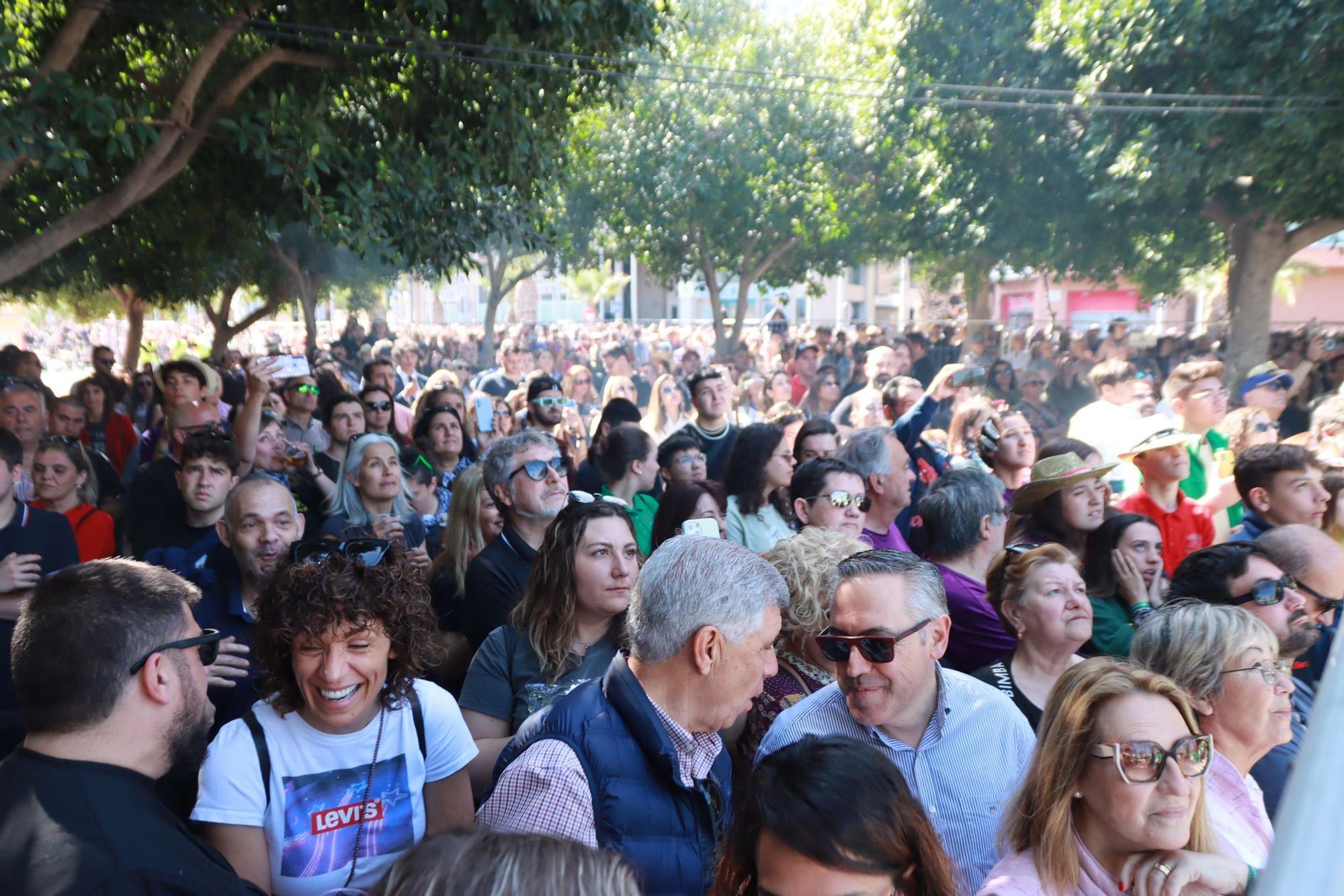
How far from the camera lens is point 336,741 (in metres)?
2.61

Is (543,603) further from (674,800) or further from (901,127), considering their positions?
(901,127)

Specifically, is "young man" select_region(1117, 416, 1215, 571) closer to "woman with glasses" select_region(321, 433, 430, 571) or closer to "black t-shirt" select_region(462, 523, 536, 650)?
"black t-shirt" select_region(462, 523, 536, 650)

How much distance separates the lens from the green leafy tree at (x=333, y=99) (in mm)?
7289

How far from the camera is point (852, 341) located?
63.3ft

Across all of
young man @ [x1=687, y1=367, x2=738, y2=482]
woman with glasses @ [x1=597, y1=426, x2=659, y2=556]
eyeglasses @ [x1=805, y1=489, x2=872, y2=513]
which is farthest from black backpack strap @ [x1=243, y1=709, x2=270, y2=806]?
young man @ [x1=687, y1=367, x2=738, y2=482]

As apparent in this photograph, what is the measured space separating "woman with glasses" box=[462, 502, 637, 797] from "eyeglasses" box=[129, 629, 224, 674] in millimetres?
988

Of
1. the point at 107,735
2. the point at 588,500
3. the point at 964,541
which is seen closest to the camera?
the point at 107,735

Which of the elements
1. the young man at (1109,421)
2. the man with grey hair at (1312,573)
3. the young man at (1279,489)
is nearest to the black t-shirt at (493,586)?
the man with grey hair at (1312,573)

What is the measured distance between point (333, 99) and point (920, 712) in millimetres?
7365

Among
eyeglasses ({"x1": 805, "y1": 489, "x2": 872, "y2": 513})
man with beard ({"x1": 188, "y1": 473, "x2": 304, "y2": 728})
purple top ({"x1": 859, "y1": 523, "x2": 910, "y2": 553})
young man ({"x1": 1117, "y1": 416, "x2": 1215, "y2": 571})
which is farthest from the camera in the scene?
young man ({"x1": 1117, "y1": 416, "x2": 1215, "y2": 571})

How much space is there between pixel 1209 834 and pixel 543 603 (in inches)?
76.6

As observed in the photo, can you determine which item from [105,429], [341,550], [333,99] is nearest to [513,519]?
[341,550]

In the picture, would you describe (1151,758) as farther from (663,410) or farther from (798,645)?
(663,410)

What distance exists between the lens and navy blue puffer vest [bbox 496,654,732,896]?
7.61 feet
